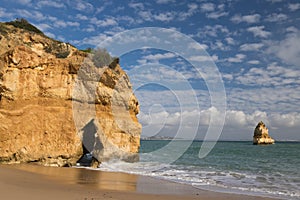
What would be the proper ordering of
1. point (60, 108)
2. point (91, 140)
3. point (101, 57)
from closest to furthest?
point (60, 108) < point (91, 140) < point (101, 57)

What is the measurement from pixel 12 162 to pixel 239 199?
1259cm

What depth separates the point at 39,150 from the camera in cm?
1669

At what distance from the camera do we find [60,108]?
1752 centimetres

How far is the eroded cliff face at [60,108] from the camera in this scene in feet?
53.0

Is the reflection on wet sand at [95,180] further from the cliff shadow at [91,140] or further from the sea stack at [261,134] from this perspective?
the sea stack at [261,134]

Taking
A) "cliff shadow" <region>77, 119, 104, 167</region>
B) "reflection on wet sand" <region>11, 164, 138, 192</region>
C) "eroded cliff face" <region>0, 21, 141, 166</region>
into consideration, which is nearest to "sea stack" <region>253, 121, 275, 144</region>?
"eroded cliff face" <region>0, 21, 141, 166</region>

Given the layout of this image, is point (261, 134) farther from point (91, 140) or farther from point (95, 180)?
point (95, 180)

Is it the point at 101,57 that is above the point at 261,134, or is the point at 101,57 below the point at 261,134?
above

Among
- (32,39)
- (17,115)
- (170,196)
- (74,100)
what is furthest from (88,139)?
(170,196)

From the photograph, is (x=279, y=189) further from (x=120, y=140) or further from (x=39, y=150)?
(x=39, y=150)

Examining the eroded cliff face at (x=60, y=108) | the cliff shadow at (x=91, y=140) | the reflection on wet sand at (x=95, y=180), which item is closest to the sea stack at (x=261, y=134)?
the eroded cliff face at (x=60, y=108)

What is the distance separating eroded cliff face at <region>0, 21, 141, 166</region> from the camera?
16.2 metres

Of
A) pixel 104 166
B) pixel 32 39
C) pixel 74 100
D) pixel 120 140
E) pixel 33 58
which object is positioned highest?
pixel 32 39

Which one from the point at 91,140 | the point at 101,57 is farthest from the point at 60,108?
the point at 101,57
